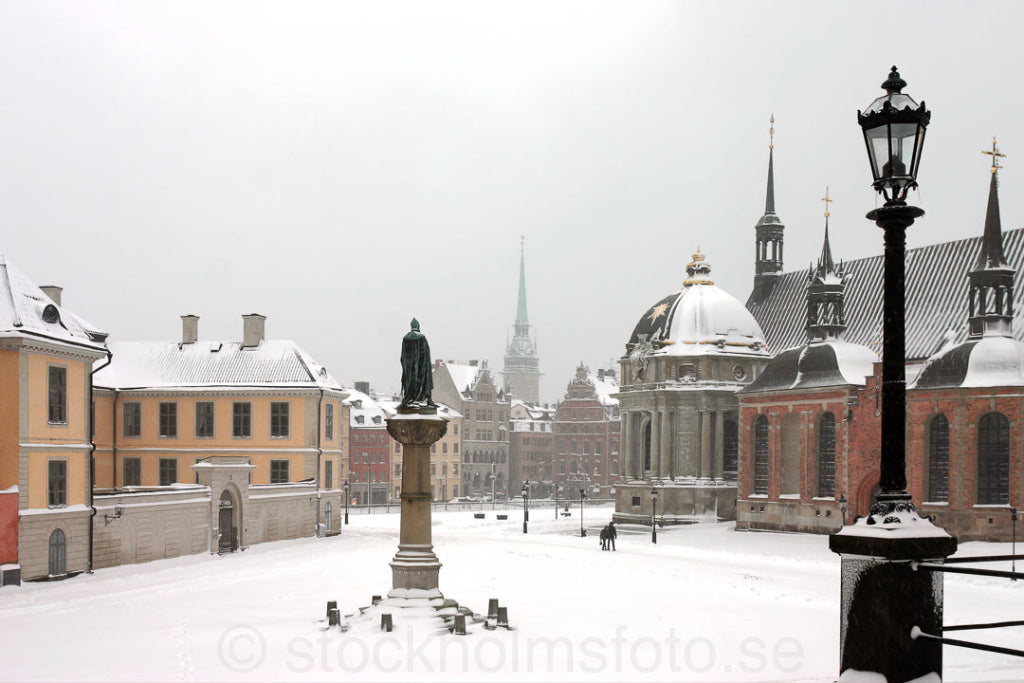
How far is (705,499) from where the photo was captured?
6197 cm

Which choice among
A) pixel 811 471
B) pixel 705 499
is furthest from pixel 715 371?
pixel 811 471

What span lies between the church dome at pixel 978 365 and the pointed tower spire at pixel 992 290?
2.07 feet

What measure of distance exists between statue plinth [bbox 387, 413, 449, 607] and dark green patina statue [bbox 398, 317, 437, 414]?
35cm

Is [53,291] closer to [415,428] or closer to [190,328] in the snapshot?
[190,328]

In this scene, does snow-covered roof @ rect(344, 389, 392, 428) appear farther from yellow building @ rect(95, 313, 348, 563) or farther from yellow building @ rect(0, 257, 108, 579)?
yellow building @ rect(0, 257, 108, 579)

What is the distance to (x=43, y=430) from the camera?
107 feet

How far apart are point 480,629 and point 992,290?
33556 mm

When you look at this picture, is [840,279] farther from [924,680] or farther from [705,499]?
[924,680]

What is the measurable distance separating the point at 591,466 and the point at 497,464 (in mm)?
10262

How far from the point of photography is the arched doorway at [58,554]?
32250mm

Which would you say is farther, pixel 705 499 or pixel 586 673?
pixel 705 499

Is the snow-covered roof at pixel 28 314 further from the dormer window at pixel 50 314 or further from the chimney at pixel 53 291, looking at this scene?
the chimney at pixel 53 291

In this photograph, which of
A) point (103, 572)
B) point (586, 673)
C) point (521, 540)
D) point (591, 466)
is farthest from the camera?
point (591, 466)

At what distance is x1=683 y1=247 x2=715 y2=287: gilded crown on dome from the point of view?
6744cm
